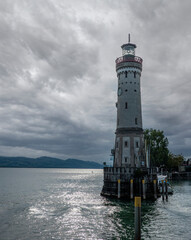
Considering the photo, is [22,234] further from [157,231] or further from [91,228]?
[157,231]

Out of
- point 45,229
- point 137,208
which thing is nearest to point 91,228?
point 45,229

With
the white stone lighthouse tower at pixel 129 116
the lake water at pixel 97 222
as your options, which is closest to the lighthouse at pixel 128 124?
the white stone lighthouse tower at pixel 129 116

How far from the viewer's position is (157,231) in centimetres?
2469

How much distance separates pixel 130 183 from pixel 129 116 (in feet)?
50.0

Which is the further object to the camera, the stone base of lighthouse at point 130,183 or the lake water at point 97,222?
the stone base of lighthouse at point 130,183

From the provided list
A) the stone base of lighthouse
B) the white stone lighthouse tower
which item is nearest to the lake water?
the stone base of lighthouse

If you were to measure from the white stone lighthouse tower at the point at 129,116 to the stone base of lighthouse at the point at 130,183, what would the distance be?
6.13 m

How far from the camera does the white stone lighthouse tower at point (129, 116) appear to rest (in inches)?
1948

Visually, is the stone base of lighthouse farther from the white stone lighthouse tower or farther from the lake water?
the white stone lighthouse tower

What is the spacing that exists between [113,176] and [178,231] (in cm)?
1925

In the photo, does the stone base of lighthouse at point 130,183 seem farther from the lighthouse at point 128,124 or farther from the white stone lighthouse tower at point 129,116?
the white stone lighthouse tower at point 129,116

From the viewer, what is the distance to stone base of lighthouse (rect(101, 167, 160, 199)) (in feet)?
135

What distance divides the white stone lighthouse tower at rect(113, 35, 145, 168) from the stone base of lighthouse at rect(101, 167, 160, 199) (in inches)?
241

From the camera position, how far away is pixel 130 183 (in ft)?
136
